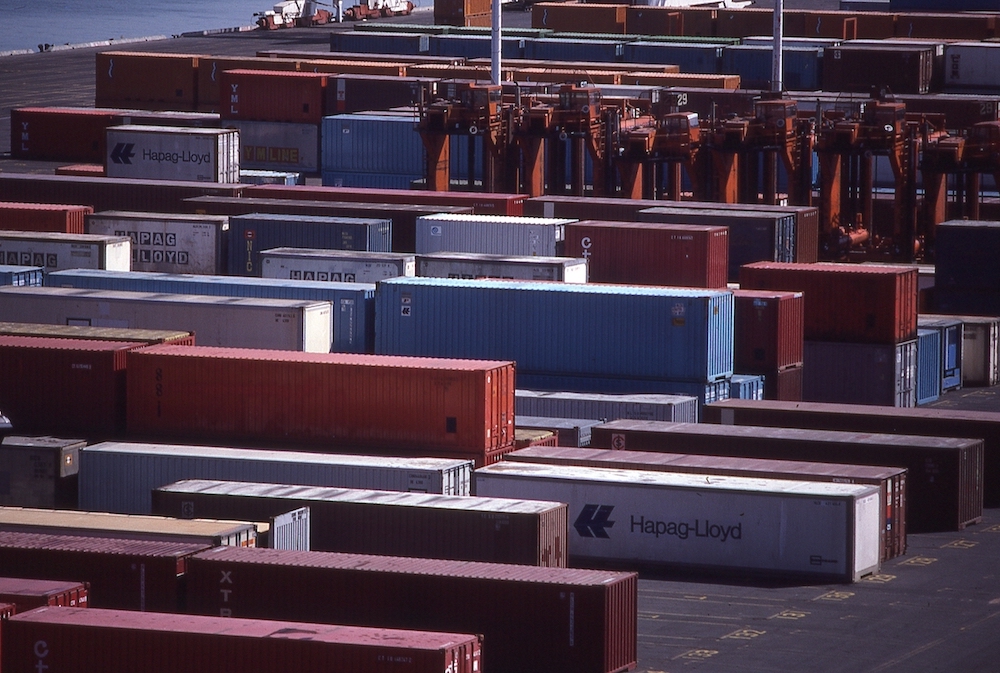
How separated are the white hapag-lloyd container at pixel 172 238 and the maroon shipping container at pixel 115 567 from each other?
22.1m

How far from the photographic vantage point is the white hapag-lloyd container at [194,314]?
40.4 meters

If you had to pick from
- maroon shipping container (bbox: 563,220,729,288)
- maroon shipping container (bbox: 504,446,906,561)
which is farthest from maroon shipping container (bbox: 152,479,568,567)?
maroon shipping container (bbox: 563,220,729,288)

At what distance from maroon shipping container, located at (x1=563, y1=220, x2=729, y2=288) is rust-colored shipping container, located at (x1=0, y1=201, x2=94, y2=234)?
14.6 meters

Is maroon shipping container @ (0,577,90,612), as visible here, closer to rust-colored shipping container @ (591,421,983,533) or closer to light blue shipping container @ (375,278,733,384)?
rust-colored shipping container @ (591,421,983,533)

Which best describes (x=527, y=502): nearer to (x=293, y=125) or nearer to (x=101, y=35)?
(x=293, y=125)

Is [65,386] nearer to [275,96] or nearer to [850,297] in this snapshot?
[850,297]

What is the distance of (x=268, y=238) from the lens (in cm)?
4922

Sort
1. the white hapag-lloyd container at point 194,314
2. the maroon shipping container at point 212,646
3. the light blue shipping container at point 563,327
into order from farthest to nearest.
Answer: the light blue shipping container at point 563,327
the white hapag-lloyd container at point 194,314
the maroon shipping container at point 212,646

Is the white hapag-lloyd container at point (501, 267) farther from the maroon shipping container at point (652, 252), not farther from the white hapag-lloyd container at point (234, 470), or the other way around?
the white hapag-lloyd container at point (234, 470)

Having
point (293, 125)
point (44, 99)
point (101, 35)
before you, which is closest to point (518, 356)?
point (293, 125)


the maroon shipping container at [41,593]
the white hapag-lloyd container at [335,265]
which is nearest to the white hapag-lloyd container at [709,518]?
the maroon shipping container at [41,593]

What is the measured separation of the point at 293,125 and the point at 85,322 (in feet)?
121

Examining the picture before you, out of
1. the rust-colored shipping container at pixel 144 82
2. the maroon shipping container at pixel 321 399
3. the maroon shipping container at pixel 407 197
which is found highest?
the rust-colored shipping container at pixel 144 82

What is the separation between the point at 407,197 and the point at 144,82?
4276cm
